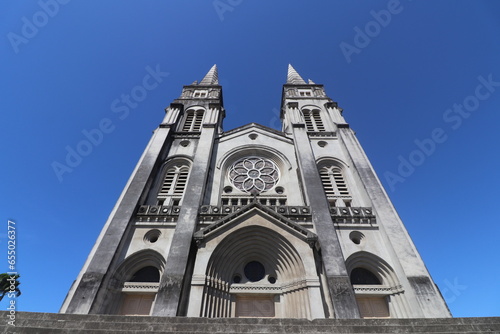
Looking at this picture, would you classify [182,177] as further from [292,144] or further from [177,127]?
[292,144]

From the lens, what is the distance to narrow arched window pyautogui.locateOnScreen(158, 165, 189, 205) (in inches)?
624

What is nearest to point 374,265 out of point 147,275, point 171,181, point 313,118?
point 147,275

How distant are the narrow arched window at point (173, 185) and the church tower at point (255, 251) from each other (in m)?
0.07

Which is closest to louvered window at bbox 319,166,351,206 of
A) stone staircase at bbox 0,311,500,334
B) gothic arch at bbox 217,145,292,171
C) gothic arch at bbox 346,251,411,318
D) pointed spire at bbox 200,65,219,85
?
gothic arch at bbox 217,145,292,171

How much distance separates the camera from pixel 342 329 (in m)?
6.00

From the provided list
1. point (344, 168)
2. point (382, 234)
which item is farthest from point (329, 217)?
point (344, 168)

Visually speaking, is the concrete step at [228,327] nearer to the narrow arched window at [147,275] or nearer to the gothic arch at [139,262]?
→ the gothic arch at [139,262]

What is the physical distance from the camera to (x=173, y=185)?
55.0ft

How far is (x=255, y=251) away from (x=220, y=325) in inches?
272

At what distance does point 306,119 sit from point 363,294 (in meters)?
16.9

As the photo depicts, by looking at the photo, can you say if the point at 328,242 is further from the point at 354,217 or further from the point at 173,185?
the point at 173,185

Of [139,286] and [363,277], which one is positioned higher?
[363,277]

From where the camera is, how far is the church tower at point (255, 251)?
10.1 m

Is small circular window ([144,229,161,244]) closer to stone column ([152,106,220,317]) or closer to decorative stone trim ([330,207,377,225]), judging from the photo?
stone column ([152,106,220,317])
